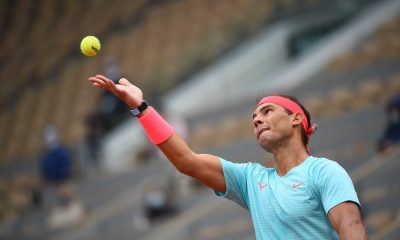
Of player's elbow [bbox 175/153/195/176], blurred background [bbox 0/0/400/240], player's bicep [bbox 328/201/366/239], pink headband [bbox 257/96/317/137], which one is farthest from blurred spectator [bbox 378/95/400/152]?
player's bicep [bbox 328/201/366/239]

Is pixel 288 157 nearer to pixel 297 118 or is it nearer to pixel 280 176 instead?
pixel 280 176

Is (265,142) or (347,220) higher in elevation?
(265,142)

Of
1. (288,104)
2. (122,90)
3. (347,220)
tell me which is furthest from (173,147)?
(347,220)

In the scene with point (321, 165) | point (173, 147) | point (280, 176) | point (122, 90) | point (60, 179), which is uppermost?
point (60, 179)

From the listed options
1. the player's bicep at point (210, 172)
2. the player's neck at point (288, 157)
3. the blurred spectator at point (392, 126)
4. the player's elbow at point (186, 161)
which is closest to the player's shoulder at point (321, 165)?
the player's neck at point (288, 157)

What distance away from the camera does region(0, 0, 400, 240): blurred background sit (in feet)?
46.0

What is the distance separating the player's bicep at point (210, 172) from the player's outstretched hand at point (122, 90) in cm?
44

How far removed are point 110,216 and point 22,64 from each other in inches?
357

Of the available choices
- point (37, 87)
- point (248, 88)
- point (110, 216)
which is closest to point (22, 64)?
point (37, 87)

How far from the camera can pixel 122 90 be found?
4562 millimetres

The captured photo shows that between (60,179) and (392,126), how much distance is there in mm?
6688

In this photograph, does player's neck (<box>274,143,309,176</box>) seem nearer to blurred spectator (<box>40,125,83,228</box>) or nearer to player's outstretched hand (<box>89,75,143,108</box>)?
player's outstretched hand (<box>89,75,143,108</box>)

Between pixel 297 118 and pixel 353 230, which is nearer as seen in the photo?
pixel 353 230

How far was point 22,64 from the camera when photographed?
23922 mm
